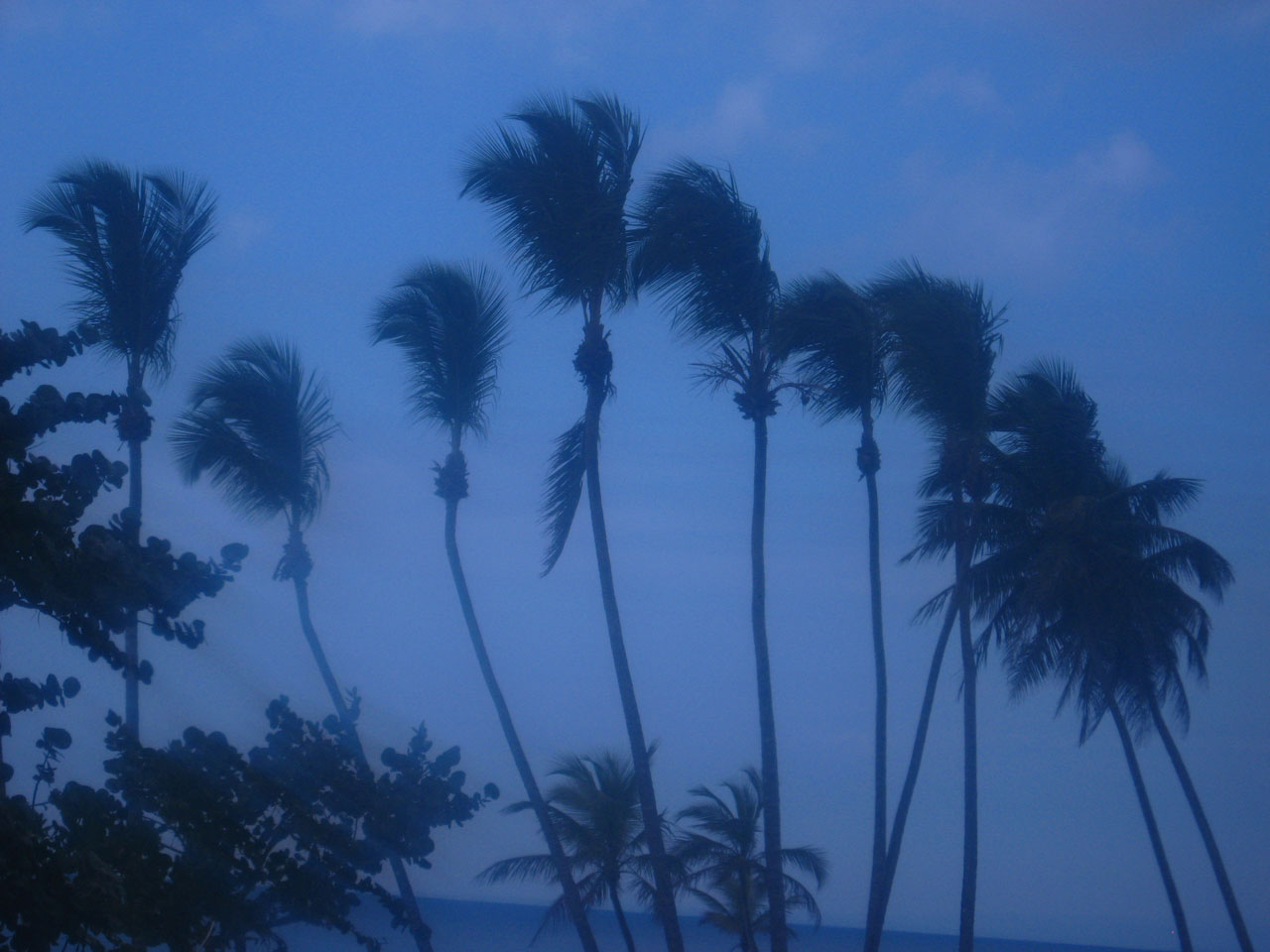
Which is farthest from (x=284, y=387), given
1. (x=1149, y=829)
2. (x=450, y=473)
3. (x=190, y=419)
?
(x=1149, y=829)

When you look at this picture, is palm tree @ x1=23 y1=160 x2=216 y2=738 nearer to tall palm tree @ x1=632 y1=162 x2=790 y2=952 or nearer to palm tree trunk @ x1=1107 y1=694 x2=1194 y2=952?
tall palm tree @ x1=632 y1=162 x2=790 y2=952

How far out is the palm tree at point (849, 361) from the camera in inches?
745

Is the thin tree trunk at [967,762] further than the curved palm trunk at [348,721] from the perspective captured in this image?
Yes

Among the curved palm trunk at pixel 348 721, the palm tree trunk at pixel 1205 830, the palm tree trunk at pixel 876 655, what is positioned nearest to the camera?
the curved palm trunk at pixel 348 721

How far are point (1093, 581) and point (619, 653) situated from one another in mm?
11221

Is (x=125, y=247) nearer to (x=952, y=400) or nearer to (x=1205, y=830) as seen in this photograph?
(x=952, y=400)

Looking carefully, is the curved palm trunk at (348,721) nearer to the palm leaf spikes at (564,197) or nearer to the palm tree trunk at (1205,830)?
the palm leaf spikes at (564,197)

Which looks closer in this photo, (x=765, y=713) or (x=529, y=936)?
(x=765, y=713)

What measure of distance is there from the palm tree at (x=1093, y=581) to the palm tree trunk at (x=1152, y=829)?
0.02m

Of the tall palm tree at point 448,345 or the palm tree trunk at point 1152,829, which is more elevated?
the tall palm tree at point 448,345

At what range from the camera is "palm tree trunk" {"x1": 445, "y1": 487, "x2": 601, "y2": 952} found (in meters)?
17.9

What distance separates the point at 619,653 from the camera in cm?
1670

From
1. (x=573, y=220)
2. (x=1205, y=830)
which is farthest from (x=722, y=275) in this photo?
(x=1205, y=830)

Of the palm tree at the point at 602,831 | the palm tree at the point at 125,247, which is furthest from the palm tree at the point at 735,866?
the palm tree at the point at 125,247
